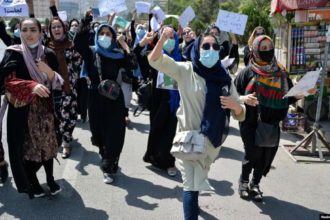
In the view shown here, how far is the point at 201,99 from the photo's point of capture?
11.2 feet

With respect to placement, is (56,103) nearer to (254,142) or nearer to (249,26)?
(254,142)

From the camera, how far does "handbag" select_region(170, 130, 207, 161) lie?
3363 millimetres

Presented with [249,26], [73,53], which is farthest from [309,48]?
[249,26]

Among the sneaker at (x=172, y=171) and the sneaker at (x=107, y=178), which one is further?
the sneaker at (x=172, y=171)

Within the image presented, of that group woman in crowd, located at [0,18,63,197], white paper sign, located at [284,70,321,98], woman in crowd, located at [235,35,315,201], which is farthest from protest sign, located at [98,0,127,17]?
white paper sign, located at [284,70,321,98]

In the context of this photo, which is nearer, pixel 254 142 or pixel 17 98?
pixel 17 98

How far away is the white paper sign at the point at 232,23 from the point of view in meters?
6.39

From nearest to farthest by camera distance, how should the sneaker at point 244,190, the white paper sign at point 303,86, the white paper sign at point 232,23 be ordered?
the white paper sign at point 303,86 → the sneaker at point 244,190 → the white paper sign at point 232,23

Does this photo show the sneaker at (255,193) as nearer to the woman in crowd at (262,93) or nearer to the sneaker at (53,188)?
the woman in crowd at (262,93)

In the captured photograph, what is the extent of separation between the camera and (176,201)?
14.6 ft

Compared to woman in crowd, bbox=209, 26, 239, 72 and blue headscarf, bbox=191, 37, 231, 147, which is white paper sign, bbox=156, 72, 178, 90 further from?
woman in crowd, bbox=209, 26, 239, 72

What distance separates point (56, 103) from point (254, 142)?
2.05 meters

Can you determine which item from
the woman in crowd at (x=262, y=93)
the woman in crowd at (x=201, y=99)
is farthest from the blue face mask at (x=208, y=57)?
the woman in crowd at (x=262, y=93)

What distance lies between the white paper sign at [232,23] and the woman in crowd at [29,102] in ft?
9.75
